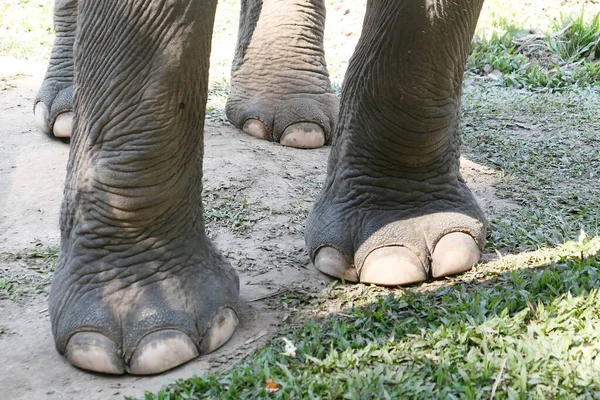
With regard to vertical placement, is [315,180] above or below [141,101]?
below

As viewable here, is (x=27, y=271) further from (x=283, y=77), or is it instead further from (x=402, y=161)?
(x=283, y=77)

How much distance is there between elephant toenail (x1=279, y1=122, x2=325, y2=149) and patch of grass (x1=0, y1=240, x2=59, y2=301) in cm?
119

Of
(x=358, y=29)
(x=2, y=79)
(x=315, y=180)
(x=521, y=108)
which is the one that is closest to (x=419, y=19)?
(x=315, y=180)

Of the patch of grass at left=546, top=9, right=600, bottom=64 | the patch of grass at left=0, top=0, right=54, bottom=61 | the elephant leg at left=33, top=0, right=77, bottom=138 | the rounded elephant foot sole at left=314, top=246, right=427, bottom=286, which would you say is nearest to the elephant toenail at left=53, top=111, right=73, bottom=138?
A: the elephant leg at left=33, top=0, right=77, bottom=138

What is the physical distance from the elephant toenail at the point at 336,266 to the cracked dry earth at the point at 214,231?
0.10 ft

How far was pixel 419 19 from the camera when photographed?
222 cm

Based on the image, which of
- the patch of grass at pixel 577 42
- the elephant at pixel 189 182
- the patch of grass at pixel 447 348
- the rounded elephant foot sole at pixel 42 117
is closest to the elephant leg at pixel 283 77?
the rounded elephant foot sole at pixel 42 117

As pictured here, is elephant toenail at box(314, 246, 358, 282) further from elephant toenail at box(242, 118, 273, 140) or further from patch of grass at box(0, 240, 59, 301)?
elephant toenail at box(242, 118, 273, 140)

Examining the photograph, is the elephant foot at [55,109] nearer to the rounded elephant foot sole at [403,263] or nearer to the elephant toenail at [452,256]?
the rounded elephant foot sole at [403,263]

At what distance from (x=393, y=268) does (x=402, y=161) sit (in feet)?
1.05

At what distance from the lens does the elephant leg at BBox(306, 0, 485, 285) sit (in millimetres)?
2283

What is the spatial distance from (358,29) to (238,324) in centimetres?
477

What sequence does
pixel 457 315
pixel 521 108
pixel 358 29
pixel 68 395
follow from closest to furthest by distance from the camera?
pixel 68 395 < pixel 457 315 < pixel 521 108 < pixel 358 29

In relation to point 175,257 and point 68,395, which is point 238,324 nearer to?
point 175,257
